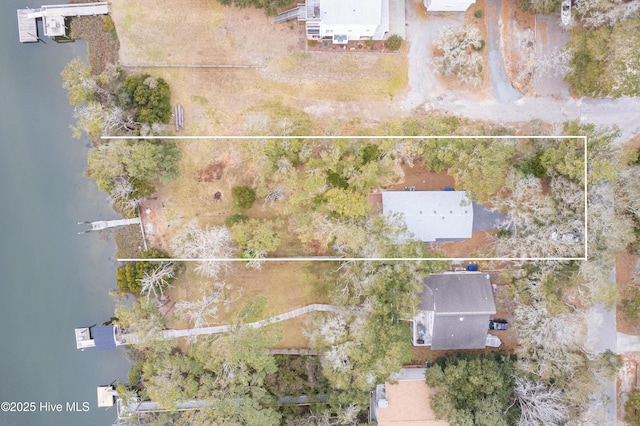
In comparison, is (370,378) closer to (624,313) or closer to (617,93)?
(624,313)

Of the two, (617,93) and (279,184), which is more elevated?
(617,93)

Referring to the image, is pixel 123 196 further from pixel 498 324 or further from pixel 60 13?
pixel 498 324

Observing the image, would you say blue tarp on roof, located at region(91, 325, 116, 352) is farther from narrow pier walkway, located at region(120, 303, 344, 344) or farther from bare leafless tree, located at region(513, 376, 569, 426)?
bare leafless tree, located at region(513, 376, 569, 426)

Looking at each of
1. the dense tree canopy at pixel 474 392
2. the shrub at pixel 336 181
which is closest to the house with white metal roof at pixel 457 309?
the dense tree canopy at pixel 474 392

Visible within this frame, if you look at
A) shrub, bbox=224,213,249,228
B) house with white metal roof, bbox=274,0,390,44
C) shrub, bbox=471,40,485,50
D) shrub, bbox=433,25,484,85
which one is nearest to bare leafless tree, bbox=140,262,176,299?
shrub, bbox=224,213,249,228

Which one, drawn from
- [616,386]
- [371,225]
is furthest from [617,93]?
[616,386]

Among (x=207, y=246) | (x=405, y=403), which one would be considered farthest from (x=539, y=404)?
(x=207, y=246)
